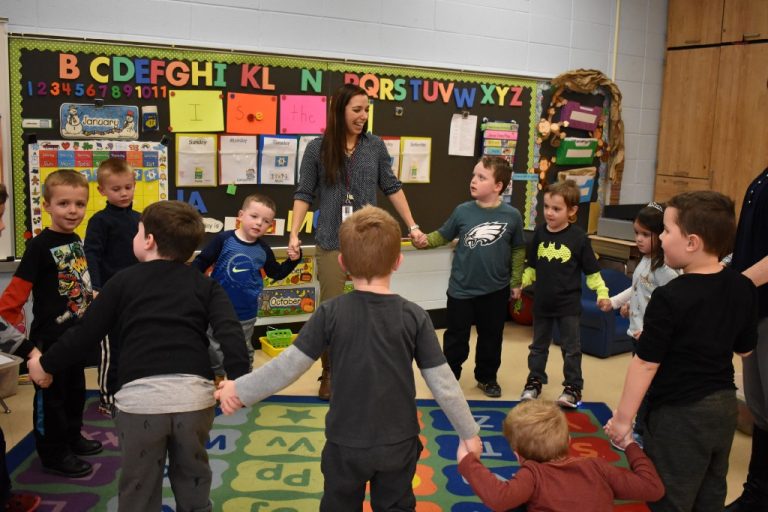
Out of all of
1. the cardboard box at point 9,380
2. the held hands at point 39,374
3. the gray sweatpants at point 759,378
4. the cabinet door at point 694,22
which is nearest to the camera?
the held hands at point 39,374

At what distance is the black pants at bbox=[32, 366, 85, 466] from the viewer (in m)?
2.76

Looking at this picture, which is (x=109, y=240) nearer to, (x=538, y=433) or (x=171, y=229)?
(x=171, y=229)

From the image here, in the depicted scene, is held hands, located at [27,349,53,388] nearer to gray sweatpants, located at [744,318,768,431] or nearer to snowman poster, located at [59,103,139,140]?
snowman poster, located at [59,103,139,140]

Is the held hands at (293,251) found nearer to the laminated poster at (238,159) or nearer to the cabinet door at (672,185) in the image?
the laminated poster at (238,159)

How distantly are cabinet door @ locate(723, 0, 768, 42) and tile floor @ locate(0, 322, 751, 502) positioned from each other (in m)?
2.20

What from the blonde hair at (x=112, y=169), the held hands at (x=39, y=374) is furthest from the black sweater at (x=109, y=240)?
the held hands at (x=39, y=374)

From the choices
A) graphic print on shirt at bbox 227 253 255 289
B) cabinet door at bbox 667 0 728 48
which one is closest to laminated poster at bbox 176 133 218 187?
graphic print on shirt at bbox 227 253 255 289

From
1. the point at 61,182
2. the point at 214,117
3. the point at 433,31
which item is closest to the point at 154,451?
the point at 61,182

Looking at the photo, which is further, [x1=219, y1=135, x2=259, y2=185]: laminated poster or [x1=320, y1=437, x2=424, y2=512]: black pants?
[x1=219, y1=135, x2=259, y2=185]: laminated poster

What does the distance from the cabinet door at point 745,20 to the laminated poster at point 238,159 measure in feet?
10.9

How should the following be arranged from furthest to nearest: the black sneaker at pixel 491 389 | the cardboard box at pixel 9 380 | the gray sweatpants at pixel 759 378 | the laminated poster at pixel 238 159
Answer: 1. the laminated poster at pixel 238 159
2. the black sneaker at pixel 491 389
3. the cardboard box at pixel 9 380
4. the gray sweatpants at pixel 759 378

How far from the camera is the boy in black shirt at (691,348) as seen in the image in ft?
6.45

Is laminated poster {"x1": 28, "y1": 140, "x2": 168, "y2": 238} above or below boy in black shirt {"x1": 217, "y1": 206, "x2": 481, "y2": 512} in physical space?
above

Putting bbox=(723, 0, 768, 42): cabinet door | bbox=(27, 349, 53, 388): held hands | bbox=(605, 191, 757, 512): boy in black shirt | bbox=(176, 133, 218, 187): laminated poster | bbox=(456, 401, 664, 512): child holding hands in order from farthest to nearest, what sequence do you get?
bbox=(723, 0, 768, 42): cabinet door
bbox=(176, 133, 218, 187): laminated poster
bbox=(27, 349, 53, 388): held hands
bbox=(605, 191, 757, 512): boy in black shirt
bbox=(456, 401, 664, 512): child holding hands
